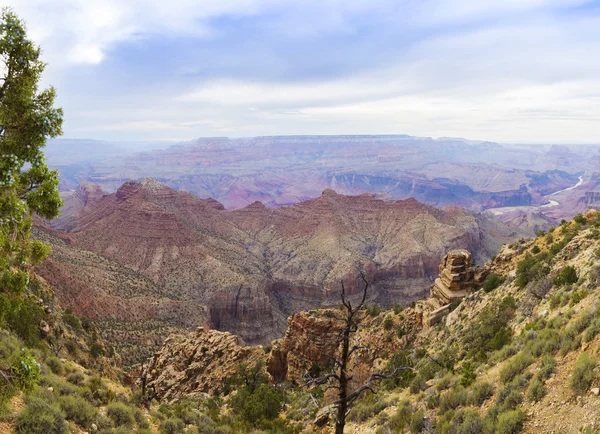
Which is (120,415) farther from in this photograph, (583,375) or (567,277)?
(567,277)

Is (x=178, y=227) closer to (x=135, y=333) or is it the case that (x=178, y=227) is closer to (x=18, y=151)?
(x=135, y=333)

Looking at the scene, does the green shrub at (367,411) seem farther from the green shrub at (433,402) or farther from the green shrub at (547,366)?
the green shrub at (547,366)

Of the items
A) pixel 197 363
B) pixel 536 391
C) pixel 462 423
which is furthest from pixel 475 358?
pixel 197 363

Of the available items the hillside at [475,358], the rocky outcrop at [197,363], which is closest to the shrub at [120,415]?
the hillside at [475,358]

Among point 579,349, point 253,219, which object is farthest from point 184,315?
point 253,219

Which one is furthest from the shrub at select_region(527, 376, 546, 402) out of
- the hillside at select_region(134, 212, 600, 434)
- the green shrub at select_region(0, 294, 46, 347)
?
the green shrub at select_region(0, 294, 46, 347)

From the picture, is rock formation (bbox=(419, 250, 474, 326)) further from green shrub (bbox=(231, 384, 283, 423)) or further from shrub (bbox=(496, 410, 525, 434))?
shrub (bbox=(496, 410, 525, 434))
